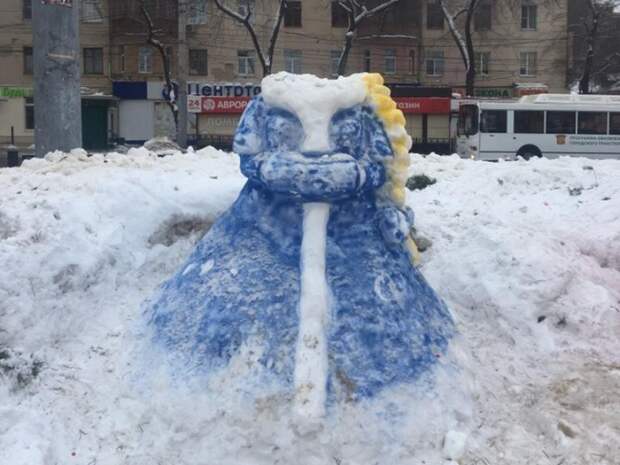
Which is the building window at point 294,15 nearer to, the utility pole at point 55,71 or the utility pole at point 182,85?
the utility pole at point 182,85

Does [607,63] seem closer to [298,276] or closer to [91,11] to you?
[91,11]

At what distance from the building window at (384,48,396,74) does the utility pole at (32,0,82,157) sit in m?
31.4

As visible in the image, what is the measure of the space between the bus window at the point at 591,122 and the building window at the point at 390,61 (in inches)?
612

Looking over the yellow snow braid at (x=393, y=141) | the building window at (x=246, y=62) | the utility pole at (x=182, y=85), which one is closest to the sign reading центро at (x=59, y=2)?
the yellow snow braid at (x=393, y=141)

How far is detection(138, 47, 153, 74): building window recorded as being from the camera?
36.6 m

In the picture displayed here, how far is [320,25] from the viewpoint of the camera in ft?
122

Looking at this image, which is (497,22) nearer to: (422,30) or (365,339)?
(422,30)

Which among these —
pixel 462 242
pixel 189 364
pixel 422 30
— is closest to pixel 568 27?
pixel 422 30

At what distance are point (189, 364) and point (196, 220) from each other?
2.01 m

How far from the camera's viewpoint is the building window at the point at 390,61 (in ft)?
125

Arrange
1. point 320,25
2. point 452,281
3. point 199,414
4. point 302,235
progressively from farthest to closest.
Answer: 1. point 320,25
2. point 452,281
3. point 302,235
4. point 199,414

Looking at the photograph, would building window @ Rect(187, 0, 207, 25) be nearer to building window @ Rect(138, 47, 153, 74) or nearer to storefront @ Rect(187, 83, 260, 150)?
building window @ Rect(138, 47, 153, 74)

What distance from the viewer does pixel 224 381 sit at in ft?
15.8

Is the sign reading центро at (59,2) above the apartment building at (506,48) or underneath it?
underneath
